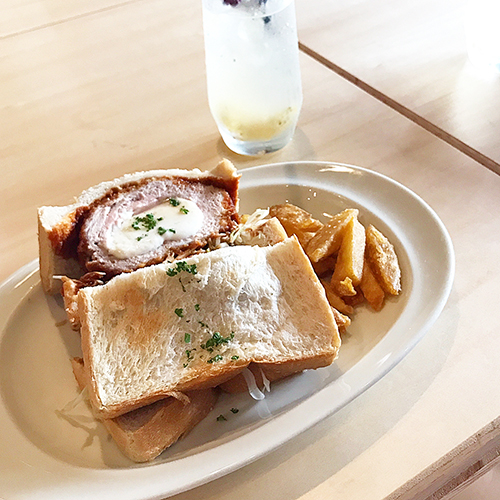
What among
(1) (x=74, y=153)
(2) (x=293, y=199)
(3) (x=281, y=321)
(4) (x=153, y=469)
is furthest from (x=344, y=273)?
(1) (x=74, y=153)

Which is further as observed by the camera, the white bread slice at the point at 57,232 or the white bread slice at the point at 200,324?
the white bread slice at the point at 57,232

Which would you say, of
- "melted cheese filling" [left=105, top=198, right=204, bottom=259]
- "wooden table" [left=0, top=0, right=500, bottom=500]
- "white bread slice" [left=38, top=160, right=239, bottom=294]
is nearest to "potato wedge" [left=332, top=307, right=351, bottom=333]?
"wooden table" [left=0, top=0, right=500, bottom=500]

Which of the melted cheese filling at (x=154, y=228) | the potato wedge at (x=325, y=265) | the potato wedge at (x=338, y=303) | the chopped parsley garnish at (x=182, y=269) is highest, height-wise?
the chopped parsley garnish at (x=182, y=269)

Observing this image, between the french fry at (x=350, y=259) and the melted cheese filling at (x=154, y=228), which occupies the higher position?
the melted cheese filling at (x=154, y=228)

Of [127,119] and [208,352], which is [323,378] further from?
[127,119]

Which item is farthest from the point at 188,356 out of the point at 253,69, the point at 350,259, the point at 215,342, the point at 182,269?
the point at 253,69

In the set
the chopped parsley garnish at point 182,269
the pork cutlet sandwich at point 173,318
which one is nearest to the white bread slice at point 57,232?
the pork cutlet sandwich at point 173,318

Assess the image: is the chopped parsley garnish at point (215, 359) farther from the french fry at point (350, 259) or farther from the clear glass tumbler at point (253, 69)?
the clear glass tumbler at point (253, 69)
